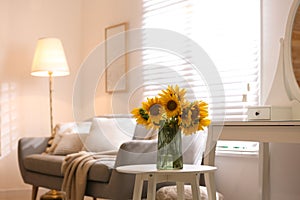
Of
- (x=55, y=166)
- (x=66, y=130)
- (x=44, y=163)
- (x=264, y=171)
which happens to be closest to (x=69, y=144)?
(x=66, y=130)

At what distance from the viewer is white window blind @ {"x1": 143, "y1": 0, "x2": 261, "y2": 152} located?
12.7ft

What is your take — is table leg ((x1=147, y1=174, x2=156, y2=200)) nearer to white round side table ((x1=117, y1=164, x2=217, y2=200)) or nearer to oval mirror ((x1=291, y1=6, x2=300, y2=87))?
white round side table ((x1=117, y1=164, x2=217, y2=200))

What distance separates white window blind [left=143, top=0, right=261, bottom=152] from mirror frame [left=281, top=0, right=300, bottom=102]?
1.66 feet

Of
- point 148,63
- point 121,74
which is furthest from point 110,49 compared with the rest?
point 148,63

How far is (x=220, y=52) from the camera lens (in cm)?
416

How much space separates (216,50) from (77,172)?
142cm

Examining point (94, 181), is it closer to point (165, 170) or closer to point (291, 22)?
point (165, 170)

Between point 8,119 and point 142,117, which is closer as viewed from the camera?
point 142,117

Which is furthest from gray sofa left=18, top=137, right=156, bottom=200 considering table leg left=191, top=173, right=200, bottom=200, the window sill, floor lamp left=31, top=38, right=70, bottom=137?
Result: floor lamp left=31, top=38, right=70, bottom=137

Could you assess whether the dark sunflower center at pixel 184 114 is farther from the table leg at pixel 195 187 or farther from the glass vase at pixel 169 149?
the table leg at pixel 195 187

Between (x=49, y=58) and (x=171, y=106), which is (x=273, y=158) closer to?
(x=171, y=106)

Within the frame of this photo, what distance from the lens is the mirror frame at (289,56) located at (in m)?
3.21

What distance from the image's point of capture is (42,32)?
19.0 ft

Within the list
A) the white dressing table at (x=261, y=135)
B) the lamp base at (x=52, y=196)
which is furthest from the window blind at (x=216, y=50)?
the lamp base at (x=52, y=196)
